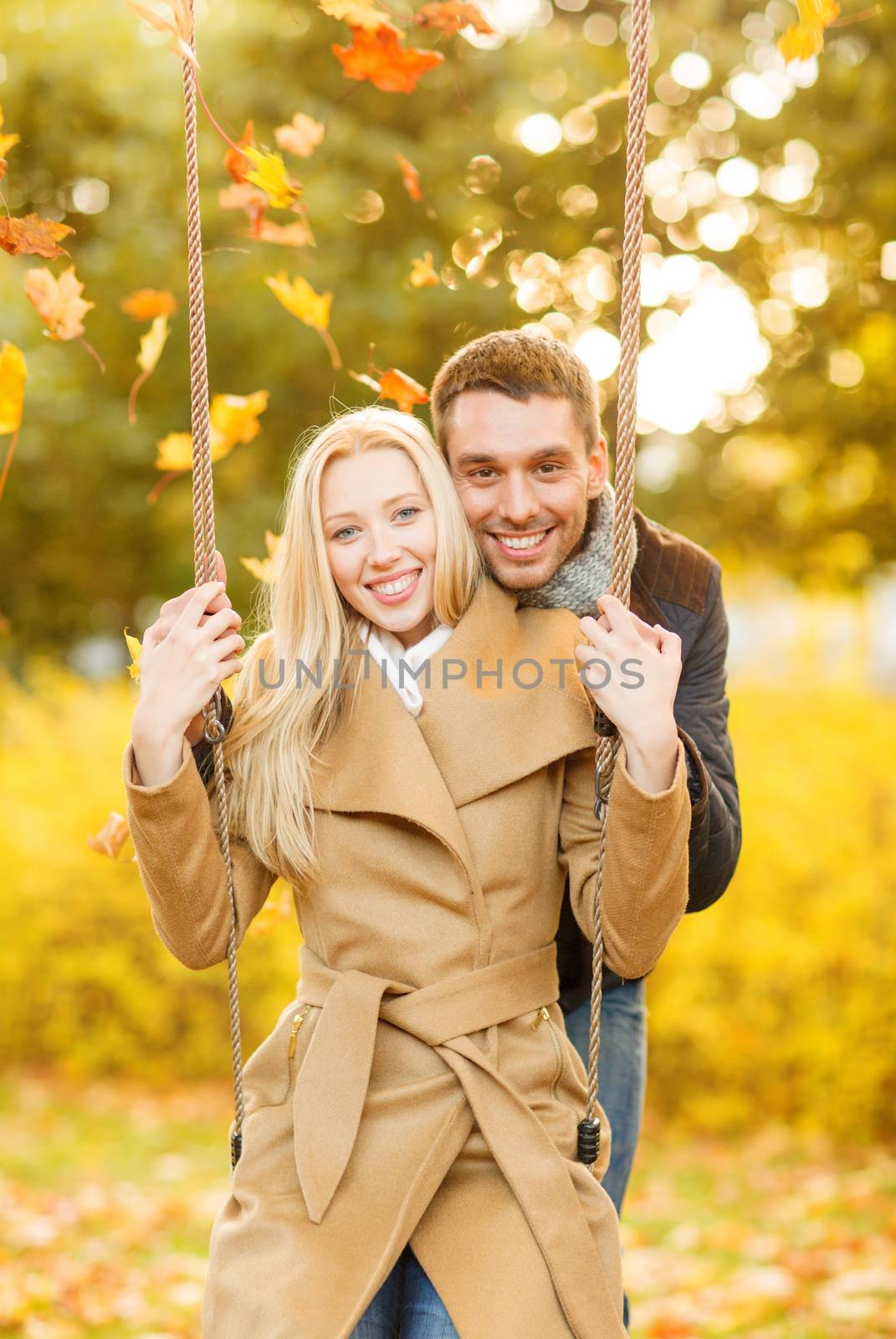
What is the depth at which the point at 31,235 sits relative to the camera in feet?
7.38

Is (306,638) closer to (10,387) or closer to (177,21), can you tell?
(10,387)

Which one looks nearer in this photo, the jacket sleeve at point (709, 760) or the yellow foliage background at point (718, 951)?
the jacket sleeve at point (709, 760)

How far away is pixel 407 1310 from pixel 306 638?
103cm

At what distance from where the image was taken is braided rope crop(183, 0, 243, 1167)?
6.42 feet

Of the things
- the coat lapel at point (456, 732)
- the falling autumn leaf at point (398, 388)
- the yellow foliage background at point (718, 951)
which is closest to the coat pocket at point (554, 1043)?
the coat lapel at point (456, 732)

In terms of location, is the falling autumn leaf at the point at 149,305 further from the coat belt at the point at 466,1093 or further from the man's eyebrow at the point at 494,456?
the coat belt at the point at 466,1093

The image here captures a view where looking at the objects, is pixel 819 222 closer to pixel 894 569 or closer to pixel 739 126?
pixel 739 126

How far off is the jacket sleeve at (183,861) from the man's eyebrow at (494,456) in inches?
28.4

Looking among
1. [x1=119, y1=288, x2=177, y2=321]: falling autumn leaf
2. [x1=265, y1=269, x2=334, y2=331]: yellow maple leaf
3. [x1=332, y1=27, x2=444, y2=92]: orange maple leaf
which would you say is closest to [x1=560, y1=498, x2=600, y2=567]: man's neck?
[x1=265, y1=269, x2=334, y2=331]: yellow maple leaf

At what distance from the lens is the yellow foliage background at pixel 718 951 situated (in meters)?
4.92

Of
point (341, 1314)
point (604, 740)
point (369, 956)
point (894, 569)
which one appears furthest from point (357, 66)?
point (894, 569)

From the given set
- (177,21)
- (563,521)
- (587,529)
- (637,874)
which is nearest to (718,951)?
(587,529)

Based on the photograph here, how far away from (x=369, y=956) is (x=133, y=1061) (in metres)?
4.05

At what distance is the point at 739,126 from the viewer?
6492 mm
